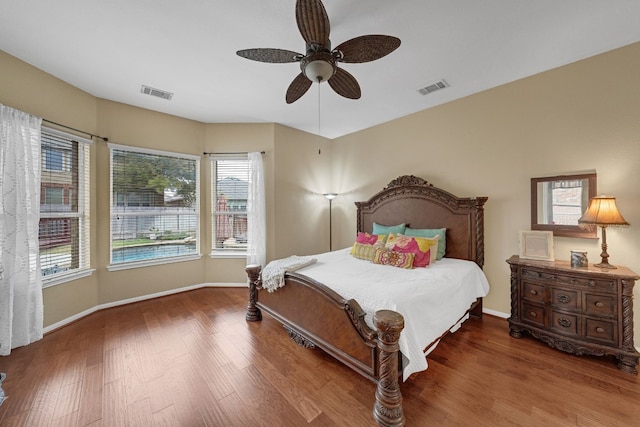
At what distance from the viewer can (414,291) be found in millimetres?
1903

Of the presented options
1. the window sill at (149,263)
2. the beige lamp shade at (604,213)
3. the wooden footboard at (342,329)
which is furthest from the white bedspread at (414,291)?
the window sill at (149,263)

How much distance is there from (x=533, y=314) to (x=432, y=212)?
1.51m

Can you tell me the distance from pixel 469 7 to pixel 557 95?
1624mm

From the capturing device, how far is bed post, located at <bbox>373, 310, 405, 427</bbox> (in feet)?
4.79

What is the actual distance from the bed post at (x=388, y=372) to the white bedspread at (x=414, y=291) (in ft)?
0.44

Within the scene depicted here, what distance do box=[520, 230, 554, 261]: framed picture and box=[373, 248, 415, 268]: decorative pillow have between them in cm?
119

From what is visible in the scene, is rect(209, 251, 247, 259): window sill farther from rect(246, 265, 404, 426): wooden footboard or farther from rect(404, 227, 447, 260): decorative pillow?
rect(404, 227, 447, 260): decorative pillow

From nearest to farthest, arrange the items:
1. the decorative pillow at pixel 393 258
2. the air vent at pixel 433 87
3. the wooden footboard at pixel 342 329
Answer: the wooden footboard at pixel 342 329
the decorative pillow at pixel 393 258
the air vent at pixel 433 87

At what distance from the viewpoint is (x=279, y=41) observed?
6.97ft

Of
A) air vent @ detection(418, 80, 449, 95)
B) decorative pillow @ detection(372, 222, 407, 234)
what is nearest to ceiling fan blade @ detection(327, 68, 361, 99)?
air vent @ detection(418, 80, 449, 95)

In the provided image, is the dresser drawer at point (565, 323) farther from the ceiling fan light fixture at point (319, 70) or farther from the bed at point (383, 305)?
the ceiling fan light fixture at point (319, 70)

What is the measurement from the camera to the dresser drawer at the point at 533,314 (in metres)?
2.29

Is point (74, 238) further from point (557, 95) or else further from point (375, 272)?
point (557, 95)

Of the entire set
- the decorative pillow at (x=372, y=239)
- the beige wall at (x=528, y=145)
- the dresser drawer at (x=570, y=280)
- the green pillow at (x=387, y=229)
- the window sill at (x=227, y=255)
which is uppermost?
the beige wall at (x=528, y=145)
